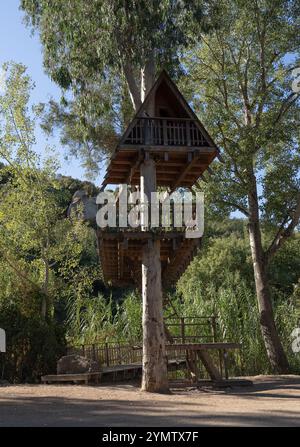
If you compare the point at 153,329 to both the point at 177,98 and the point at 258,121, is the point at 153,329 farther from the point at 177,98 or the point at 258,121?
the point at 258,121

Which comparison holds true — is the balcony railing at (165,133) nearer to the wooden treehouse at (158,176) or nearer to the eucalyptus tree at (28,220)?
the wooden treehouse at (158,176)

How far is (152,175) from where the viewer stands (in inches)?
546

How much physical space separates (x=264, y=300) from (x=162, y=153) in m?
9.15

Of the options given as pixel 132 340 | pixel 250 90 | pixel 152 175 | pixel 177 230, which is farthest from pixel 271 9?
pixel 132 340

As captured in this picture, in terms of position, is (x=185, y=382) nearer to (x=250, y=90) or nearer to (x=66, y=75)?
(x=66, y=75)

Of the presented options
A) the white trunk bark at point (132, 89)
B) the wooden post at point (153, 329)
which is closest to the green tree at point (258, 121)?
the white trunk bark at point (132, 89)

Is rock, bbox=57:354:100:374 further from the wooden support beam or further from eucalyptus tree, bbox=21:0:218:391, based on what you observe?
the wooden support beam

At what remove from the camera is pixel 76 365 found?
49.5 ft

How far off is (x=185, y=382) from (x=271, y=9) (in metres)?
14.9

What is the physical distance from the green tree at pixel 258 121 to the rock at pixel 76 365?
8.00 metres

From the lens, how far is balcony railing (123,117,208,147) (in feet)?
44.8

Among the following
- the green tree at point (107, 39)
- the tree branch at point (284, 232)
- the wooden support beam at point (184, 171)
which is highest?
the green tree at point (107, 39)

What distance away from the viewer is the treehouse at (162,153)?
43.3 ft

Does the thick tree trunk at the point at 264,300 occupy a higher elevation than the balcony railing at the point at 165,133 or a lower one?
lower
